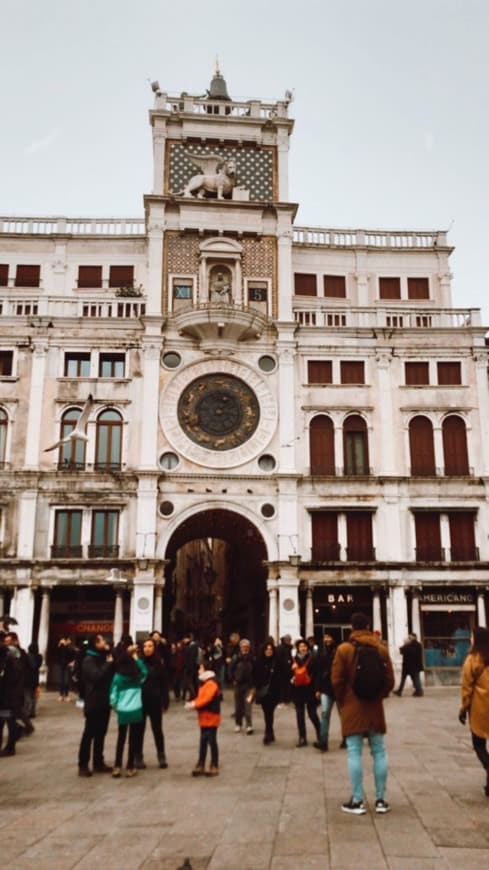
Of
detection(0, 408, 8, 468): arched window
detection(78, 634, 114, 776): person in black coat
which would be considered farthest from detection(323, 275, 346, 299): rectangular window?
detection(78, 634, 114, 776): person in black coat

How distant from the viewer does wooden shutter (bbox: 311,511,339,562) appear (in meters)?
33.6

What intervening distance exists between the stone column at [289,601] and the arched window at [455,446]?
8.27 meters

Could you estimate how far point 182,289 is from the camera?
119ft

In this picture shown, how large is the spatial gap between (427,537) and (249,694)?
60.5 ft

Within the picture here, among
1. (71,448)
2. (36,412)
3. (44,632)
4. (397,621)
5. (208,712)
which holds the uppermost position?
(36,412)

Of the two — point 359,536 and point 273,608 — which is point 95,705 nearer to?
point 273,608

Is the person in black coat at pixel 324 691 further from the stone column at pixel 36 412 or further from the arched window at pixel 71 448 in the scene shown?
the stone column at pixel 36 412

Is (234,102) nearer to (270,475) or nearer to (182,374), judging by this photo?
(182,374)

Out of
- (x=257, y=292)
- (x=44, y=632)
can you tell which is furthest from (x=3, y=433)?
(x=257, y=292)

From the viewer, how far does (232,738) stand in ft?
54.9

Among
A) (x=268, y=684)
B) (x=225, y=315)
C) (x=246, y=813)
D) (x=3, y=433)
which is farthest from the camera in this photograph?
(x=225, y=315)

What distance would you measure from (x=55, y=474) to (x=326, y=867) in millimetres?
27388

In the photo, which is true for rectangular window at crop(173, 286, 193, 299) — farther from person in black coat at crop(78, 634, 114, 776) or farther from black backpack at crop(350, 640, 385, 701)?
black backpack at crop(350, 640, 385, 701)

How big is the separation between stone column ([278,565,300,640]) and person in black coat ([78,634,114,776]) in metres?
19.8
